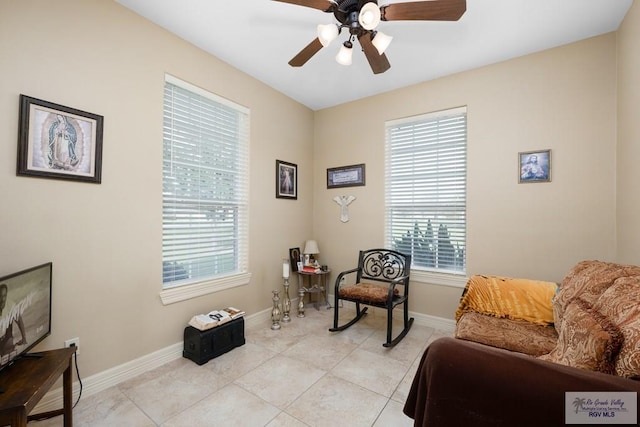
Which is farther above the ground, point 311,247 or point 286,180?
point 286,180

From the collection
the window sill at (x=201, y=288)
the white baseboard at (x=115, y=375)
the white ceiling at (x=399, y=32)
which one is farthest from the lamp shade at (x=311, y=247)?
the white ceiling at (x=399, y=32)

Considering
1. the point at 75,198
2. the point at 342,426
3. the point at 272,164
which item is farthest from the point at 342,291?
the point at 75,198

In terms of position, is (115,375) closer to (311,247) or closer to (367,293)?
(367,293)

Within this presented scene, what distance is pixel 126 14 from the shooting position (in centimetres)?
204

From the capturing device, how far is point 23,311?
1386 mm

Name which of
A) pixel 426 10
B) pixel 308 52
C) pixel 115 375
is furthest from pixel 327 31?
pixel 115 375

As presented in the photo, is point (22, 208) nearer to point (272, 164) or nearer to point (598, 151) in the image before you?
point (272, 164)

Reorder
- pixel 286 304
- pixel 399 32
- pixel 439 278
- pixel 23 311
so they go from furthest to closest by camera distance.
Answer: pixel 286 304 < pixel 439 278 < pixel 399 32 < pixel 23 311

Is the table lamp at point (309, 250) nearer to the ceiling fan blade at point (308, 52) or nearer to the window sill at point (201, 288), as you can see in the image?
the window sill at point (201, 288)

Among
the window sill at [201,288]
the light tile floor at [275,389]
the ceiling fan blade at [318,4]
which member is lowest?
the light tile floor at [275,389]

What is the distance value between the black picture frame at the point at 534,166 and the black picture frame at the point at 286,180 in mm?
2486

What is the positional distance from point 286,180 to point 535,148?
265 centimetres

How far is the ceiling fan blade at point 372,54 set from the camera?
1797 mm

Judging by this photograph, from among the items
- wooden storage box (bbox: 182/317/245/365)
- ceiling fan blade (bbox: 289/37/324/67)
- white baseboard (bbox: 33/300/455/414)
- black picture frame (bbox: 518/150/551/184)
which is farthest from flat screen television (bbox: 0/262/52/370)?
black picture frame (bbox: 518/150/551/184)
